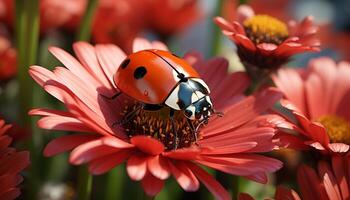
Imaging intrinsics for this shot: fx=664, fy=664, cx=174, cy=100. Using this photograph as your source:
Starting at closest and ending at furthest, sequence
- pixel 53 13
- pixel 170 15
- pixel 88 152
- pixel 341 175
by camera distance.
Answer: pixel 88 152
pixel 341 175
pixel 53 13
pixel 170 15

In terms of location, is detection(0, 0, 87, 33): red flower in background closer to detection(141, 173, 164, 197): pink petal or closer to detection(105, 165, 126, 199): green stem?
detection(105, 165, 126, 199): green stem

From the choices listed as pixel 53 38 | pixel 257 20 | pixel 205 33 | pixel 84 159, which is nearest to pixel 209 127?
pixel 257 20

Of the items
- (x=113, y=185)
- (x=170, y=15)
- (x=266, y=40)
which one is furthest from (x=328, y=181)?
(x=170, y=15)

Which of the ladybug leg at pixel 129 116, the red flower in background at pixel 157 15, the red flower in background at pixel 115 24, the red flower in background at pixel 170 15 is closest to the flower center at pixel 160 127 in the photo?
the ladybug leg at pixel 129 116

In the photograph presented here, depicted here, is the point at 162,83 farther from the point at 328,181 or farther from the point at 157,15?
the point at 157,15

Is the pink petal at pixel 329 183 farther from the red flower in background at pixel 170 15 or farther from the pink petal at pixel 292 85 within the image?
the red flower in background at pixel 170 15

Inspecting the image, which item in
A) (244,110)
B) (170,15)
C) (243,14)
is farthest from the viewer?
(170,15)
